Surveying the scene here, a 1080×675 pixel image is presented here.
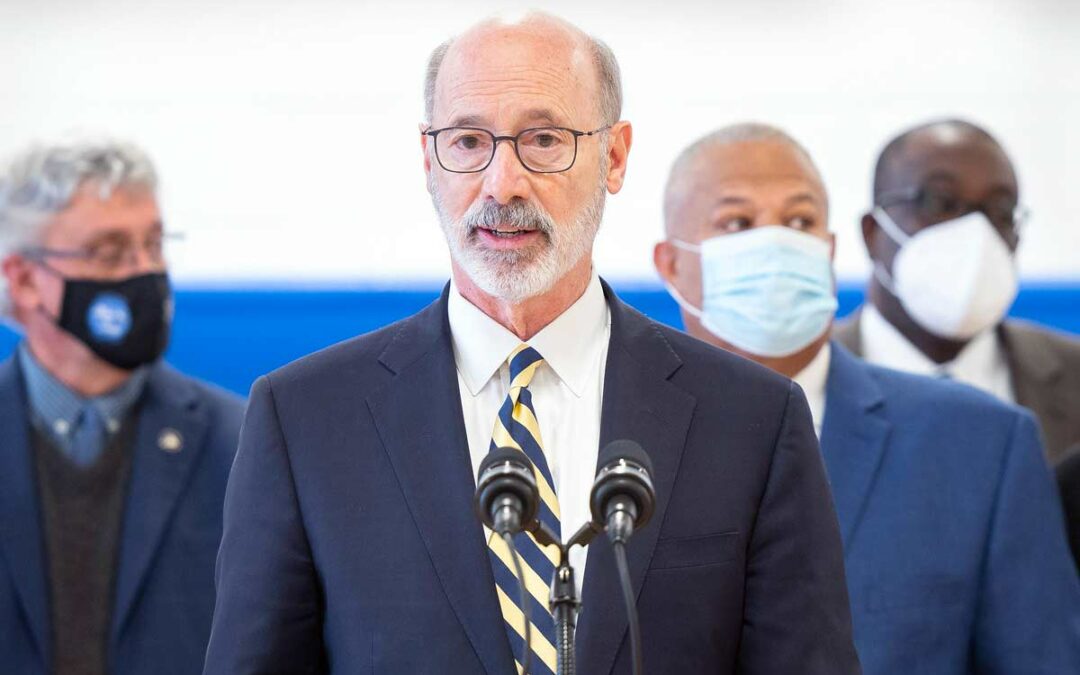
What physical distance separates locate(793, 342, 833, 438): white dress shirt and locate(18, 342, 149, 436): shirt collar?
1421 mm

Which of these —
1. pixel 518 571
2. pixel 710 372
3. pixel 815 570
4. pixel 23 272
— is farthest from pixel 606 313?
pixel 23 272

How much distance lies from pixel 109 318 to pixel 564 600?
6.99 ft

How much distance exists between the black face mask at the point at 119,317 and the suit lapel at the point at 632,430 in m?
1.52

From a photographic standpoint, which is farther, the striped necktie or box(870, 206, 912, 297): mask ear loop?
box(870, 206, 912, 297): mask ear loop

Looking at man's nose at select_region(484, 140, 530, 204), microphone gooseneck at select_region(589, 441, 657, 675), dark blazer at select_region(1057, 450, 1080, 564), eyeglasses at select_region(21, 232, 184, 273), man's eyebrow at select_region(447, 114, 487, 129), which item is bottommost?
dark blazer at select_region(1057, 450, 1080, 564)

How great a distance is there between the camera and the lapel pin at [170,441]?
333cm

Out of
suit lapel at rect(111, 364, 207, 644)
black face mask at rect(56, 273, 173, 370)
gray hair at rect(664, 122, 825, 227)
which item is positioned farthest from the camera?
black face mask at rect(56, 273, 173, 370)


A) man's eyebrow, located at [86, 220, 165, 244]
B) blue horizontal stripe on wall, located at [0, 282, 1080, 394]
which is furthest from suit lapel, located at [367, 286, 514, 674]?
blue horizontal stripe on wall, located at [0, 282, 1080, 394]

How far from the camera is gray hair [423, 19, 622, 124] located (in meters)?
2.30

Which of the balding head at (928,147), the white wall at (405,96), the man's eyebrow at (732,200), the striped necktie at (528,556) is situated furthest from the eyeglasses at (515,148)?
the white wall at (405,96)

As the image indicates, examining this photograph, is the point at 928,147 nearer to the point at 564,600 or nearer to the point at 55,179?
the point at 55,179

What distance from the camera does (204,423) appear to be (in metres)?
3.41

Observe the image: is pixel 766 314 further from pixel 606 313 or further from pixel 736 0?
pixel 736 0

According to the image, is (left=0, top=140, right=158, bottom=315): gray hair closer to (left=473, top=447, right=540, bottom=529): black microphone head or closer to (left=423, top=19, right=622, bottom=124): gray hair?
(left=423, top=19, right=622, bottom=124): gray hair
